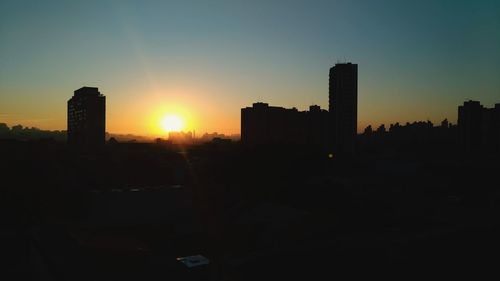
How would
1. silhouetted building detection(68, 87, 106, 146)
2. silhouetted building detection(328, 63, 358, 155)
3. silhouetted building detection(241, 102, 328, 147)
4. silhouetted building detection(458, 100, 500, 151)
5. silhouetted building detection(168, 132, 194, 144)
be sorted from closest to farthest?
1. silhouetted building detection(328, 63, 358, 155)
2. silhouetted building detection(458, 100, 500, 151)
3. silhouetted building detection(68, 87, 106, 146)
4. silhouetted building detection(241, 102, 328, 147)
5. silhouetted building detection(168, 132, 194, 144)

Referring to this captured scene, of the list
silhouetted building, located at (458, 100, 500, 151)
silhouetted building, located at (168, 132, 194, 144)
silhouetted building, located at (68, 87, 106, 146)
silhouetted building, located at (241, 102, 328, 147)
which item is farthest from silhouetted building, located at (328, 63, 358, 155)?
silhouetted building, located at (168, 132, 194, 144)

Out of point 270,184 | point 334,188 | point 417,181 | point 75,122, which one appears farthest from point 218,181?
point 75,122

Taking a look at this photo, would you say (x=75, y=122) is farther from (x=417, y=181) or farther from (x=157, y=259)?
(x=157, y=259)

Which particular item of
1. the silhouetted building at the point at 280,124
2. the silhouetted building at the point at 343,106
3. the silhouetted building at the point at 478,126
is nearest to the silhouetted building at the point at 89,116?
the silhouetted building at the point at 280,124

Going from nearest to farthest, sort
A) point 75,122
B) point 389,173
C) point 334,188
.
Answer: point 334,188 < point 389,173 < point 75,122

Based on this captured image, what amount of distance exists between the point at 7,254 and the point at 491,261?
13.8 meters

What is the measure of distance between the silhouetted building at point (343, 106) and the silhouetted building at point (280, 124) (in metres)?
9.75

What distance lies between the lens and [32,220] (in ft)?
62.7

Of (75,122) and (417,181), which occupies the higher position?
(75,122)

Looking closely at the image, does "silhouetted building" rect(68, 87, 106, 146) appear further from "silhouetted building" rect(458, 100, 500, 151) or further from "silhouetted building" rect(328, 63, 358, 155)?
"silhouetted building" rect(458, 100, 500, 151)

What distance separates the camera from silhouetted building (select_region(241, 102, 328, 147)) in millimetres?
62562

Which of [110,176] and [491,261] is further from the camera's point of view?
[110,176]

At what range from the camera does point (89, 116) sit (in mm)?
61219

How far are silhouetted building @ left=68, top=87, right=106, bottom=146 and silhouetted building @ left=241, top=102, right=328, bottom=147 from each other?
23.3 metres
